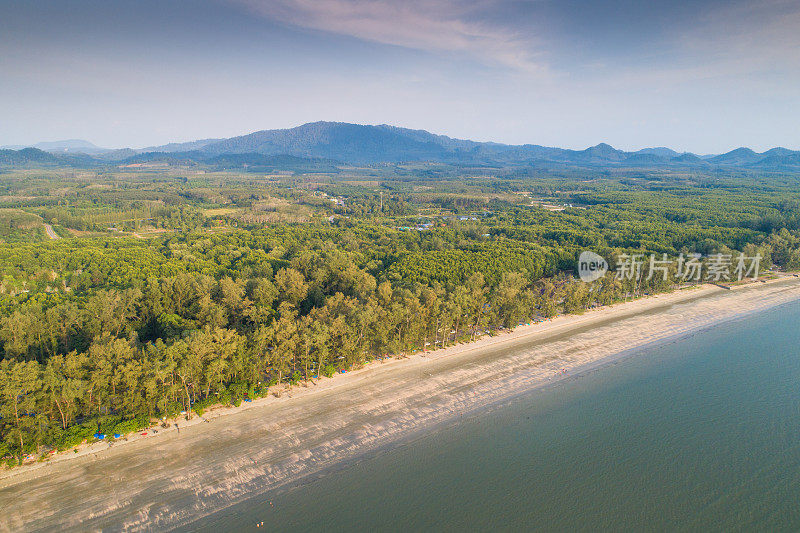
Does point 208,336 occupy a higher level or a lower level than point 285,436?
higher

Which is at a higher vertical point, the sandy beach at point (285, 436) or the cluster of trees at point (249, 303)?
the cluster of trees at point (249, 303)

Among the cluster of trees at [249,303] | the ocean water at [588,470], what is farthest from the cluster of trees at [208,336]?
the ocean water at [588,470]

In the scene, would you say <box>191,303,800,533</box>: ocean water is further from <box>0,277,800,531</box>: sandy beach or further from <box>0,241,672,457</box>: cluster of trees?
<box>0,241,672,457</box>: cluster of trees

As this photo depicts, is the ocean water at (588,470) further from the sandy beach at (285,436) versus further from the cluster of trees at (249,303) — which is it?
the cluster of trees at (249,303)

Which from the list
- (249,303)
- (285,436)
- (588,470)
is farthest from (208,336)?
(588,470)

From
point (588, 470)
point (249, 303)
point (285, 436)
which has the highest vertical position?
point (249, 303)

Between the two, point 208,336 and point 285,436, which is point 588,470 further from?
point 208,336
